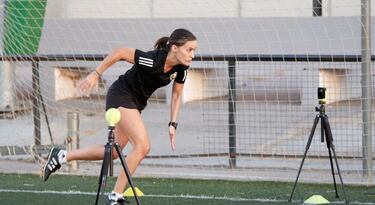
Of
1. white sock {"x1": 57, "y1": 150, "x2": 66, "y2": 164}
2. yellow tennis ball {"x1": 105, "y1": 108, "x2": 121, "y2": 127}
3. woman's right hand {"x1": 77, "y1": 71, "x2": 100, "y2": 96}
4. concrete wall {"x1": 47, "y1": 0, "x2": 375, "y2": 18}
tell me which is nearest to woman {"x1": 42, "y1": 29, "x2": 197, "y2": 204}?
white sock {"x1": 57, "y1": 150, "x2": 66, "y2": 164}

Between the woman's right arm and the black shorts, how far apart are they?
366mm

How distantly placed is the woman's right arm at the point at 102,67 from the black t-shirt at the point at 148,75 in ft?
0.27

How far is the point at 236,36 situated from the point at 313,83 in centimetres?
266

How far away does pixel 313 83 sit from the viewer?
478 inches

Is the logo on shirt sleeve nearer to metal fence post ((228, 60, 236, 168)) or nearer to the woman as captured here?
the woman


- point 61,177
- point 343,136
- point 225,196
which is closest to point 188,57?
point 225,196

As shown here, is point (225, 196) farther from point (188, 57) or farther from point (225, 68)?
point (225, 68)

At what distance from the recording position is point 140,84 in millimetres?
8539

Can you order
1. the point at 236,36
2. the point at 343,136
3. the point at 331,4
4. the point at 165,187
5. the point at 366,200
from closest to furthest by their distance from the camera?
the point at 366,200, the point at 165,187, the point at 343,136, the point at 331,4, the point at 236,36

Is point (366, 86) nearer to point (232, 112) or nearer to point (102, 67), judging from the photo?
point (232, 112)

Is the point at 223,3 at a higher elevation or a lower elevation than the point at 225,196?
higher

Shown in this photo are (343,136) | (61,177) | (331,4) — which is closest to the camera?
(61,177)

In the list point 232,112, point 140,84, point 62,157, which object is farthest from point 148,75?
point 232,112

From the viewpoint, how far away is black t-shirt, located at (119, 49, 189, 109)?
8.29 m
